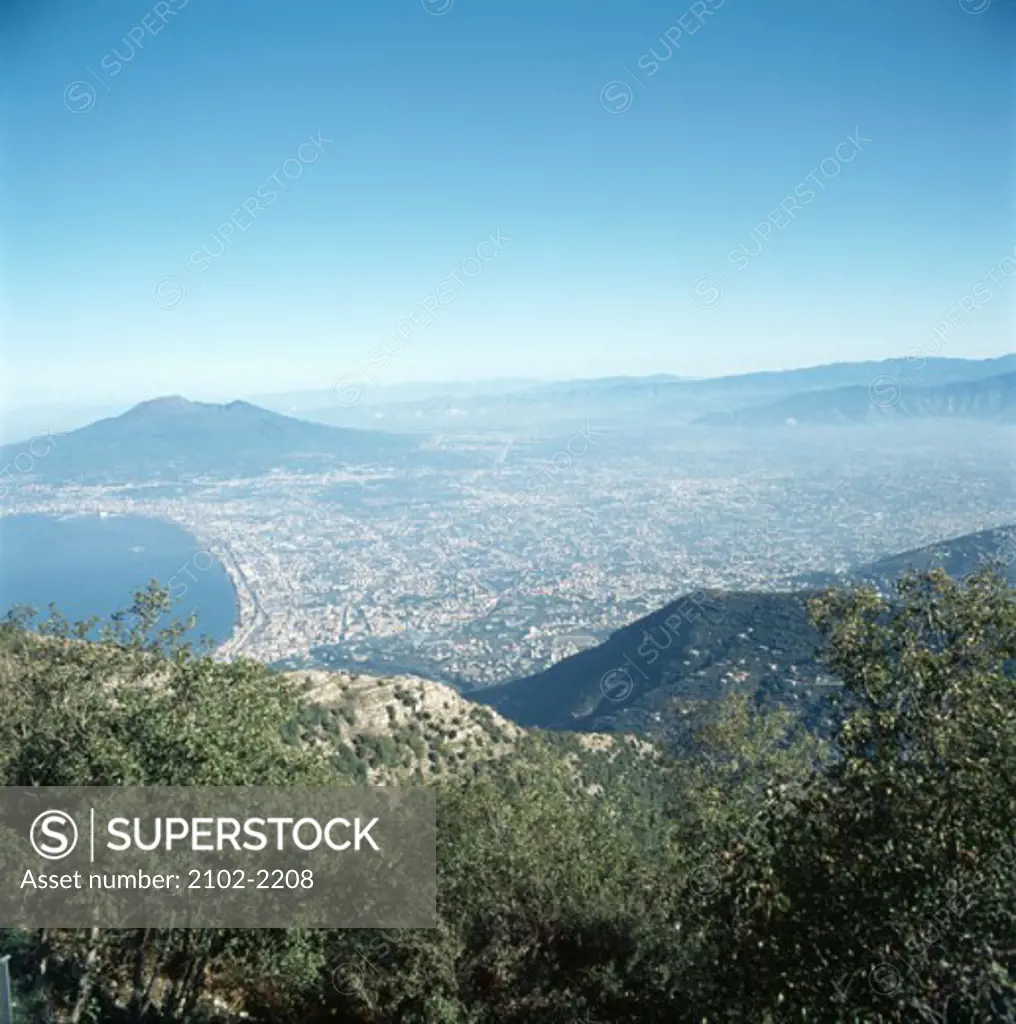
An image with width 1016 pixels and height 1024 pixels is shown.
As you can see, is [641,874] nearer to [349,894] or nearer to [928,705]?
[349,894]

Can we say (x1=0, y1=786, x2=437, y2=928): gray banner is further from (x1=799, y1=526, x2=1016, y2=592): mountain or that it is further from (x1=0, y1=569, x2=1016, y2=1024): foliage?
(x1=799, y1=526, x2=1016, y2=592): mountain

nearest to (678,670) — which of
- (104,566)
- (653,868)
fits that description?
(653,868)

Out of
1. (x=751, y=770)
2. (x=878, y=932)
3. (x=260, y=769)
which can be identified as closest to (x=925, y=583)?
(x=878, y=932)

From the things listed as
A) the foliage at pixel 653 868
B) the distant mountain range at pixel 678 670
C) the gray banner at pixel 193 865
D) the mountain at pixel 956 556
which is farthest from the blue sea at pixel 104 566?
the gray banner at pixel 193 865

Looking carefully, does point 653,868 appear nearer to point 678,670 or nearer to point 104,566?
point 678,670

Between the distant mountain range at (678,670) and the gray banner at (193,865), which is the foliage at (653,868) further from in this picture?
the distant mountain range at (678,670)

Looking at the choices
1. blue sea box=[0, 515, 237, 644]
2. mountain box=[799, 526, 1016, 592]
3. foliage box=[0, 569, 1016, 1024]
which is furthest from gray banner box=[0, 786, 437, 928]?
mountain box=[799, 526, 1016, 592]
